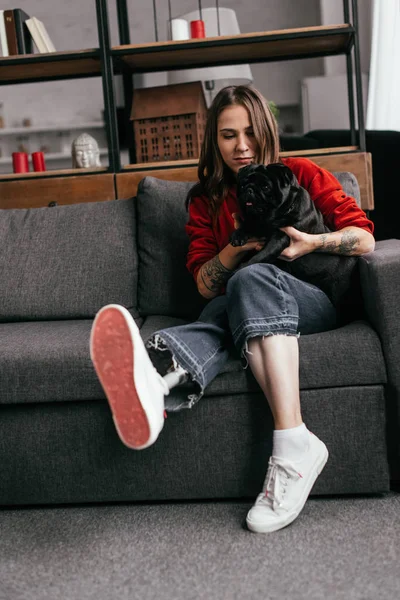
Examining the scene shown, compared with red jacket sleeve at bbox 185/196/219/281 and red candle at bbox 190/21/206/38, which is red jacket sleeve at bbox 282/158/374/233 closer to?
red jacket sleeve at bbox 185/196/219/281

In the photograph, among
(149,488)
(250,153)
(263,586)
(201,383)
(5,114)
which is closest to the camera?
(263,586)

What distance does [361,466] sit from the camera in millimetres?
1625

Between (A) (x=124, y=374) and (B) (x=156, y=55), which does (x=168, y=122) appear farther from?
(A) (x=124, y=374)

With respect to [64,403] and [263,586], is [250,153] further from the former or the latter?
[263,586]

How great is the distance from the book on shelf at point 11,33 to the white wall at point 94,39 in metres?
3.96

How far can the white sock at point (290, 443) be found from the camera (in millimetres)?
1510

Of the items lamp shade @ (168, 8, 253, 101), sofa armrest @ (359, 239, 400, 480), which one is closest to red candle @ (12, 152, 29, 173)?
lamp shade @ (168, 8, 253, 101)

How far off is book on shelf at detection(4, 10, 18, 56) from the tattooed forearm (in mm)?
1839

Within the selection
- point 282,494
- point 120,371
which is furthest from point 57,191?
point 282,494

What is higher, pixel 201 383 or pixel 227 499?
pixel 201 383

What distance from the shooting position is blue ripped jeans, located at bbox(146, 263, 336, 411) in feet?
5.08

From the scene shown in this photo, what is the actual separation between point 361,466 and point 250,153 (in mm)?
875

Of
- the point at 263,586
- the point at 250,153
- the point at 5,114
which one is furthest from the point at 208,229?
the point at 5,114

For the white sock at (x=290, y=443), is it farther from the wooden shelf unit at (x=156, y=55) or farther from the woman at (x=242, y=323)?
the wooden shelf unit at (x=156, y=55)
